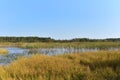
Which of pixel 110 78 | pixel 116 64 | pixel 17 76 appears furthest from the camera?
pixel 116 64

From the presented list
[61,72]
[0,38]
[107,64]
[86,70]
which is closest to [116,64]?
[107,64]

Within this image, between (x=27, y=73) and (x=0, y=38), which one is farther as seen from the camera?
(x=0, y=38)

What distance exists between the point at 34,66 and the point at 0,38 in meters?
90.3

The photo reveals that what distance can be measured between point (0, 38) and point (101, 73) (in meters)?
93.7

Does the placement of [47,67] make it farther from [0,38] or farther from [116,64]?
[0,38]

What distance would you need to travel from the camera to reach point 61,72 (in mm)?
12469

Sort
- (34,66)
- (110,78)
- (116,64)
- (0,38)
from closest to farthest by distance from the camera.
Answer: (110,78), (116,64), (34,66), (0,38)

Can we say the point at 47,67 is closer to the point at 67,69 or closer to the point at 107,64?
the point at 67,69

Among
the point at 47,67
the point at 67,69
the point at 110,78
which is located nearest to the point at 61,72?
the point at 67,69

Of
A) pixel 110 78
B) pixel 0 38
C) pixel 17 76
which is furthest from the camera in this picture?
pixel 0 38

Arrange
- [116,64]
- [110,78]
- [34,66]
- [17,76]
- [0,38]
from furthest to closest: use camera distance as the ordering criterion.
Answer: [0,38] < [34,66] < [116,64] < [17,76] < [110,78]

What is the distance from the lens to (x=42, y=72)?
12.6 metres

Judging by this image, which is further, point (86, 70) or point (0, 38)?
point (0, 38)

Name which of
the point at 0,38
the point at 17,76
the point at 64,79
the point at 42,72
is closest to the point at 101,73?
the point at 64,79
